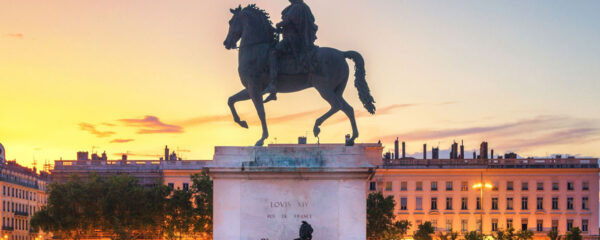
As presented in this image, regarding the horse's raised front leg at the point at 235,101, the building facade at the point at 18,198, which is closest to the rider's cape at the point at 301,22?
the horse's raised front leg at the point at 235,101

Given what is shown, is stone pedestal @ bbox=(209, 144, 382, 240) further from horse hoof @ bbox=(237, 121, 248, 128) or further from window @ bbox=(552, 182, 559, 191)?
window @ bbox=(552, 182, 559, 191)

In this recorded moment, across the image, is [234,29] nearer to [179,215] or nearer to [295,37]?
[295,37]

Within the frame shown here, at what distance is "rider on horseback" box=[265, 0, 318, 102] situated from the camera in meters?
26.9

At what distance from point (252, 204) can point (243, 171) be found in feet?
2.61

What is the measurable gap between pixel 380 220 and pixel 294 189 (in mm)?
80772

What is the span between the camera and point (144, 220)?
101500mm

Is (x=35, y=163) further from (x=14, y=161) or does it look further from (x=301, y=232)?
(x=301, y=232)

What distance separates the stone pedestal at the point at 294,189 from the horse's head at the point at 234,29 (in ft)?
9.42

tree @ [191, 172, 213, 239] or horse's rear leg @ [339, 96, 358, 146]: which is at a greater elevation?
horse's rear leg @ [339, 96, 358, 146]

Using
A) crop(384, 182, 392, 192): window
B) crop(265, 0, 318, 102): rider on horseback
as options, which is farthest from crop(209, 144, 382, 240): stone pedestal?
crop(384, 182, 392, 192): window

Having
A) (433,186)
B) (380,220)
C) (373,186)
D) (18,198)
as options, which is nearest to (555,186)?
(433,186)

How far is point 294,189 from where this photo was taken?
26344mm

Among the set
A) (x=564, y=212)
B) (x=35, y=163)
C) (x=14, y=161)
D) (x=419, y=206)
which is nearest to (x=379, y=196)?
(x=419, y=206)

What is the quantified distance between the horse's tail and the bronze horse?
18.2 inches
